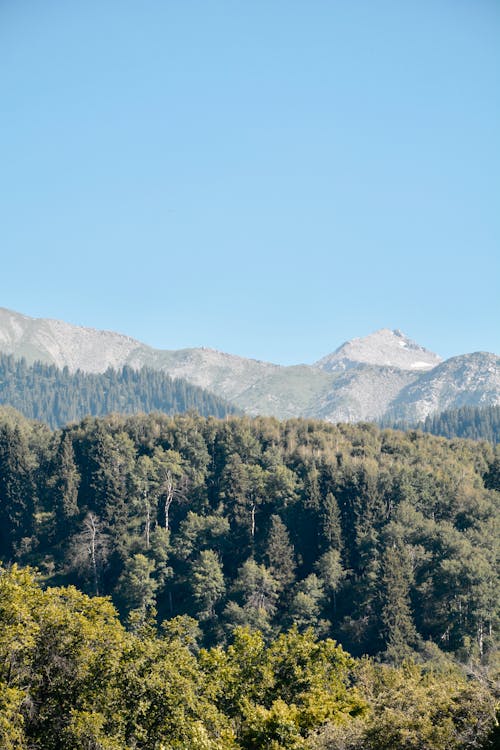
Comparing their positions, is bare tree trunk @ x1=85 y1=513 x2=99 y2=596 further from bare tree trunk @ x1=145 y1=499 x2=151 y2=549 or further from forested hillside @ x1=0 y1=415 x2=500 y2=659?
bare tree trunk @ x1=145 y1=499 x2=151 y2=549

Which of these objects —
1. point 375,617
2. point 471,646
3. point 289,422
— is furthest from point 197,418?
point 471,646

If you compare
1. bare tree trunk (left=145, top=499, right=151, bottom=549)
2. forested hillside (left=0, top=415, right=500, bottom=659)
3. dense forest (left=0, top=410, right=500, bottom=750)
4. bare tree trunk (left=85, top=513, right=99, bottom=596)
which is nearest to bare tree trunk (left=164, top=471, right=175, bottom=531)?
forested hillside (left=0, top=415, right=500, bottom=659)

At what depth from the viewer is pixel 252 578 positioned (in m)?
103

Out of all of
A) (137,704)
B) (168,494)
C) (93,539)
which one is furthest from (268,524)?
(137,704)

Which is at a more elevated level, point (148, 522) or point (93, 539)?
point (148, 522)

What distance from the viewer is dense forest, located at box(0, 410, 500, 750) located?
39.7 meters

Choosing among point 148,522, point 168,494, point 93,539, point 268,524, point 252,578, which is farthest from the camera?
point 168,494

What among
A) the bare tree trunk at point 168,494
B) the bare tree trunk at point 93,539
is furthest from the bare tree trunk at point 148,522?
the bare tree trunk at point 93,539

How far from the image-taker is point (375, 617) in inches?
3770

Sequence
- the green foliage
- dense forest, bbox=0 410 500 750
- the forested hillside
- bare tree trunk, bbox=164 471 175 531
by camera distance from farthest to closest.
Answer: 1. bare tree trunk, bbox=164 471 175 531
2. the forested hillside
3. dense forest, bbox=0 410 500 750
4. the green foliage

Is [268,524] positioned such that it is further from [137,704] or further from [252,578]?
[137,704]

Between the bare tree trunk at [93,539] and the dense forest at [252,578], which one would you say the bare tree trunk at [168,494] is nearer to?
the dense forest at [252,578]

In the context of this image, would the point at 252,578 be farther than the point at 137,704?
Yes

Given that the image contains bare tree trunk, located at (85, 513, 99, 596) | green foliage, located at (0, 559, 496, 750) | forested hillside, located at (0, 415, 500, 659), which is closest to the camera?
green foliage, located at (0, 559, 496, 750)
